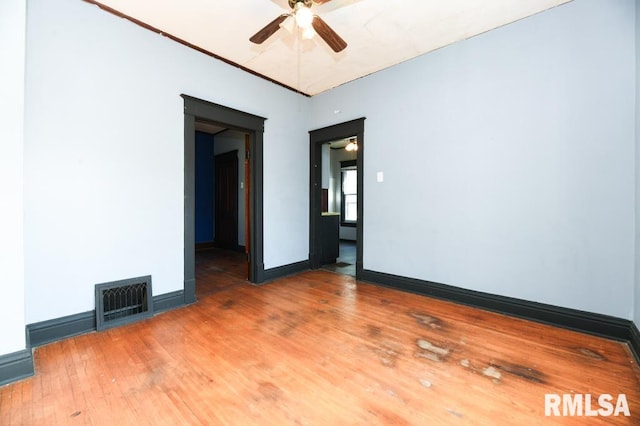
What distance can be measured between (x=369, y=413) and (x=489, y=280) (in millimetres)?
2195

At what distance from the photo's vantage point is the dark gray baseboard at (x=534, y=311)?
2264 millimetres

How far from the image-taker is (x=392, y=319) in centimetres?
271

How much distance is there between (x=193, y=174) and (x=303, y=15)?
6.87 ft

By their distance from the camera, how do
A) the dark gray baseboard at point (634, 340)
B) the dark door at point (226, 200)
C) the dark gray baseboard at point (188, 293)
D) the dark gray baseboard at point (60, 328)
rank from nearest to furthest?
1. the dark gray baseboard at point (634, 340)
2. the dark gray baseboard at point (60, 328)
3. the dark gray baseboard at point (188, 293)
4. the dark door at point (226, 200)

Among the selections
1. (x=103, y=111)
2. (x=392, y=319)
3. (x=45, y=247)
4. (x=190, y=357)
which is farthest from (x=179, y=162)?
(x=392, y=319)

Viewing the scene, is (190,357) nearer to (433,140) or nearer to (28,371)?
(28,371)

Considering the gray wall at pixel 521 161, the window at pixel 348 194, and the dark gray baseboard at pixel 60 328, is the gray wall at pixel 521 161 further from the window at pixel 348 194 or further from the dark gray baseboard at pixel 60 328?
the window at pixel 348 194

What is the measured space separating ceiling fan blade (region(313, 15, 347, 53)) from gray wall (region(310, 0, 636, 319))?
1430mm

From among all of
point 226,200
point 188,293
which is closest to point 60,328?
point 188,293

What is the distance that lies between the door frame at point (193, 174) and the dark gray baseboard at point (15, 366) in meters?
1.37

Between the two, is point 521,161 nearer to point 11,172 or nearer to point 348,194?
point 11,172

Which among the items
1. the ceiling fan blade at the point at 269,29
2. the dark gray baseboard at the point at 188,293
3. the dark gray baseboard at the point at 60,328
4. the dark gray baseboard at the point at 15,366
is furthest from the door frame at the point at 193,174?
the dark gray baseboard at the point at 15,366

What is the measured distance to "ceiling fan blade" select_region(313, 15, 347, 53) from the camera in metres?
2.25

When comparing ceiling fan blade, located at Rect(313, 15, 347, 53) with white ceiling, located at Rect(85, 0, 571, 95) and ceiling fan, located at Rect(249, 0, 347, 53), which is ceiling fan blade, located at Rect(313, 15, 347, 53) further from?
white ceiling, located at Rect(85, 0, 571, 95)
